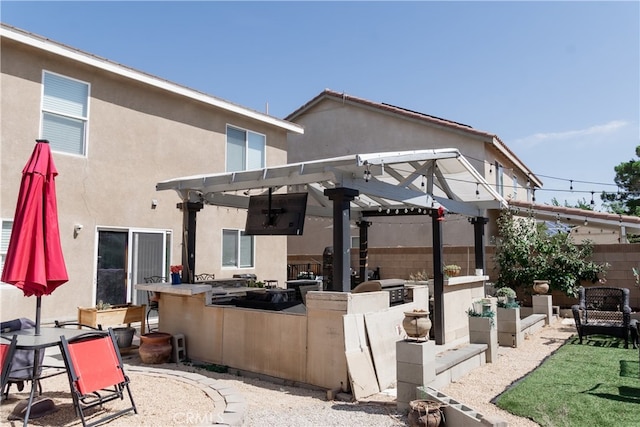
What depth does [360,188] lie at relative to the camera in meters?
6.25

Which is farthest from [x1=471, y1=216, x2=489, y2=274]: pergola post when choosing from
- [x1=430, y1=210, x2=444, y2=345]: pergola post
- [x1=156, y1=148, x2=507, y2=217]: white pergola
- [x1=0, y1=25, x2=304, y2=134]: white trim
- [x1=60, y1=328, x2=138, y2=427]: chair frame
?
[x1=60, y1=328, x2=138, y2=427]: chair frame

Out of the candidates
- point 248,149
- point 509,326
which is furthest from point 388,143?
point 509,326

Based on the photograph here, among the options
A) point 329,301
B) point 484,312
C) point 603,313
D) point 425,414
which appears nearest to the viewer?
point 425,414

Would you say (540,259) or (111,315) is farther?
(540,259)

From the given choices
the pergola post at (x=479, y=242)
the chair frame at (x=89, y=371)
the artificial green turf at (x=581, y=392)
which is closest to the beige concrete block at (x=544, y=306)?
the pergola post at (x=479, y=242)

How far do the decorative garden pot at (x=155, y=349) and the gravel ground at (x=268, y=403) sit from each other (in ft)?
0.57

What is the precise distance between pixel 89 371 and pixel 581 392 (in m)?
5.28

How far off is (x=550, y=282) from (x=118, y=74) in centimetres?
1133

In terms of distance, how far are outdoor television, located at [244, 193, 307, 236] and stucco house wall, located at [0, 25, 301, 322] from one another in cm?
393

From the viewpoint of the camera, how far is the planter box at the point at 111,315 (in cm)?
704

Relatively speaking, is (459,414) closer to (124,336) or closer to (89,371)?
(89,371)

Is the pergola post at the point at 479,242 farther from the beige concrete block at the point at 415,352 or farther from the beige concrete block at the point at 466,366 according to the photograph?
the beige concrete block at the point at 415,352

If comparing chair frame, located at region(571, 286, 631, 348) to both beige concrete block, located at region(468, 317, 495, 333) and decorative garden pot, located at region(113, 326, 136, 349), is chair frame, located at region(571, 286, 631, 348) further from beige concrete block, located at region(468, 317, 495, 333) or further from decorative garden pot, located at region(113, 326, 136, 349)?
decorative garden pot, located at region(113, 326, 136, 349)

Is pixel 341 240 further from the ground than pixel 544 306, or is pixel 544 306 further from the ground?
pixel 341 240
